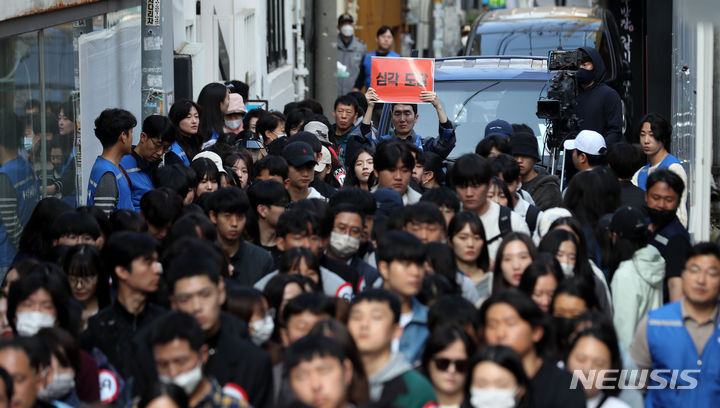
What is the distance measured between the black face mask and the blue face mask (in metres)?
4.77

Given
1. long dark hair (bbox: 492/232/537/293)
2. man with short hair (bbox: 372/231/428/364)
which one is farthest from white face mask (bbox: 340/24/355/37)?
man with short hair (bbox: 372/231/428/364)

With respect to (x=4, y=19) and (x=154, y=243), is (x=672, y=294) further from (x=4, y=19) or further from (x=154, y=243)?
(x=4, y=19)

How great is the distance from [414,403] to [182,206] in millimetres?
3044

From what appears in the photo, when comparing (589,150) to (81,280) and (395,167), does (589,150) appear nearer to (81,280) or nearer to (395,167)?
(395,167)

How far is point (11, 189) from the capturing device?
29.0 feet

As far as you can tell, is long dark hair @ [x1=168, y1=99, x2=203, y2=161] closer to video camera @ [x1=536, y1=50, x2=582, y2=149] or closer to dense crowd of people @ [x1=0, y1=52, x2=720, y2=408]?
dense crowd of people @ [x1=0, y1=52, x2=720, y2=408]

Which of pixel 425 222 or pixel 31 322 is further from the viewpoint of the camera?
pixel 425 222

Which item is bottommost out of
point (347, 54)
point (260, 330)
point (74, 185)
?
point (260, 330)

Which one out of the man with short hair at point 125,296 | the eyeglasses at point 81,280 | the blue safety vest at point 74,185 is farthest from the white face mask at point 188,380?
the blue safety vest at point 74,185

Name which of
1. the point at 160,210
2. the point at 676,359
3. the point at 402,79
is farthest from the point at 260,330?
the point at 402,79

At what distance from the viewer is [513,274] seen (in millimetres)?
6586

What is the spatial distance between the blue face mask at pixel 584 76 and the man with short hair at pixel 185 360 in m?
7.82

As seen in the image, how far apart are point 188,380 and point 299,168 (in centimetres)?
391

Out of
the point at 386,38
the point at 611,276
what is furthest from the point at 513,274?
the point at 386,38
